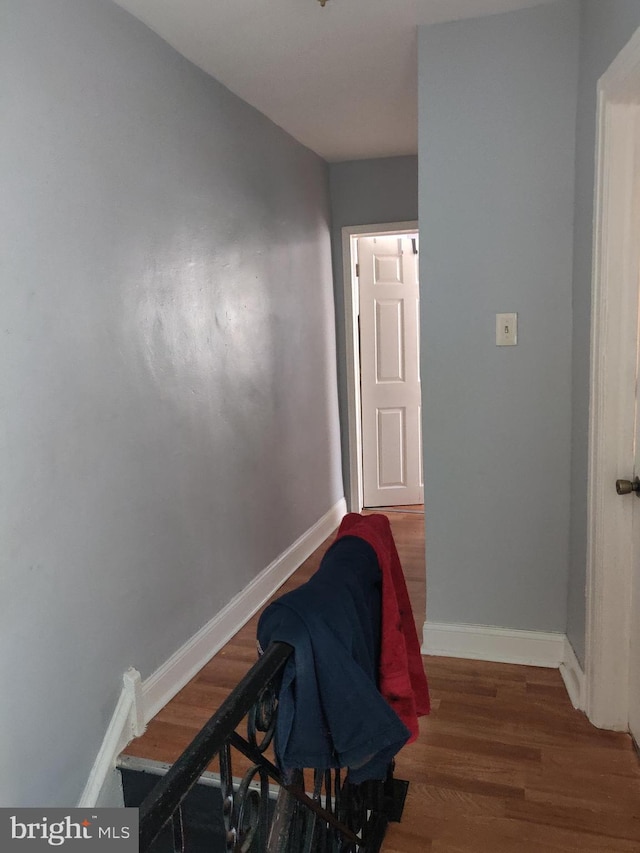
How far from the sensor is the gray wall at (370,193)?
418 cm

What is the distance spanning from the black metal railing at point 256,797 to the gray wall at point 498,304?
1.12m

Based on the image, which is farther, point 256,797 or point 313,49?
point 313,49

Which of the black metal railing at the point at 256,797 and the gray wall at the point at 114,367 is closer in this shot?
the black metal railing at the point at 256,797

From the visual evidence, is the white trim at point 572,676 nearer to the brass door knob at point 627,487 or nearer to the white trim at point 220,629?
the brass door knob at point 627,487

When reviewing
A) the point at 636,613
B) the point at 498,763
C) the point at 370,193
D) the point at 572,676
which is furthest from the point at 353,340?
→ the point at 498,763

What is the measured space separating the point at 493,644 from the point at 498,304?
4.28 feet

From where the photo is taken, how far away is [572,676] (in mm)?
2320

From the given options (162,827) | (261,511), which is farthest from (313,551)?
(162,827)

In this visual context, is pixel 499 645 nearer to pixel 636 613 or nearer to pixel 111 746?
pixel 636 613

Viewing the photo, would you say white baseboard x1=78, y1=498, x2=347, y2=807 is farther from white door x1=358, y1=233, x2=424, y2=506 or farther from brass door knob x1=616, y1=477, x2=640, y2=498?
brass door knob x1=616, y1=477, x2=640, y2=498

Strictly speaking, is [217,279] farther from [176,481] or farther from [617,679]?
[617,679]

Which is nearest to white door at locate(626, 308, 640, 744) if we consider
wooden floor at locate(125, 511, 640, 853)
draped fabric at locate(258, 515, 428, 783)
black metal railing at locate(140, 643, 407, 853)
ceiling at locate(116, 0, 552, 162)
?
wooden floor at locate(125, 511, 640, 853)

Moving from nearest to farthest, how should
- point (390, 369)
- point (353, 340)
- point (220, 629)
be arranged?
1. point (220, 629)
2. point (353, 340)
3. point (390, 369)

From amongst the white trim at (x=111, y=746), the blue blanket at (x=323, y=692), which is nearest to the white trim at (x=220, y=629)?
the white trim at (x=111, y=746)
